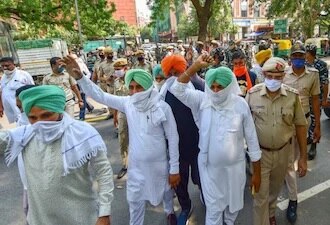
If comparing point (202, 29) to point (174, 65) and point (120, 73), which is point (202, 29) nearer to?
point (120, 73)

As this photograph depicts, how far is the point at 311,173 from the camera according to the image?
4.43m

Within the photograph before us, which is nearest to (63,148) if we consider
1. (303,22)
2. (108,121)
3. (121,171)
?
(121,171)

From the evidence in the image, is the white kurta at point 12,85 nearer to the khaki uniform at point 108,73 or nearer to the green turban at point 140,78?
the khaki uniform at point 108,73

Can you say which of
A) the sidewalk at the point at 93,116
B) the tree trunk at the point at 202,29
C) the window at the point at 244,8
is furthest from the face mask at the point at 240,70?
Answer: the window at the point at 244,8

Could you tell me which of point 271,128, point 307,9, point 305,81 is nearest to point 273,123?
point 271,128

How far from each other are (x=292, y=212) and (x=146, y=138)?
1741 mm

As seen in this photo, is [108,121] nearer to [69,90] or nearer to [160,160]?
[69,90]

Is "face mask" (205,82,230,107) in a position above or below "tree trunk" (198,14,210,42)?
below

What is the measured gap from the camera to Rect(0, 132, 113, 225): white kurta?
5.99 feet

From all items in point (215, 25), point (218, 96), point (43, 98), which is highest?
point (215, 25)

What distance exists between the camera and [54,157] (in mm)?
1824

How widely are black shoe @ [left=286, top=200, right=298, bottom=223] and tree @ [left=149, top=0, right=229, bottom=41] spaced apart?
11779mm

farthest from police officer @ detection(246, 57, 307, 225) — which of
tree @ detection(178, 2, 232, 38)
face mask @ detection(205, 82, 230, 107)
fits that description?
tree @ detection(178, 2, 232, 38)

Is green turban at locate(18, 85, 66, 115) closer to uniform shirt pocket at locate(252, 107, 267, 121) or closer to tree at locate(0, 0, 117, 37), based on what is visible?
uniform shirt pocket at locate(252, 107, 267, 121)
